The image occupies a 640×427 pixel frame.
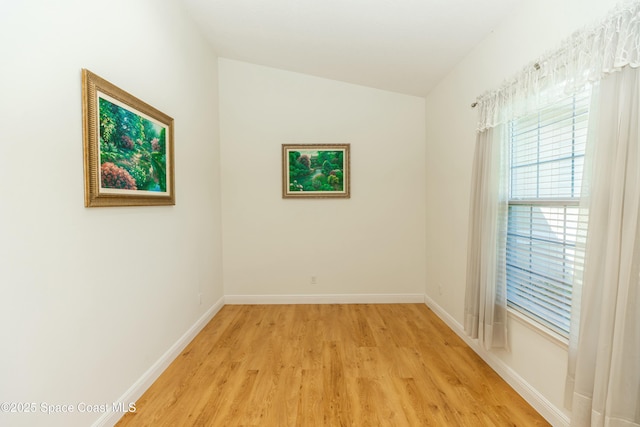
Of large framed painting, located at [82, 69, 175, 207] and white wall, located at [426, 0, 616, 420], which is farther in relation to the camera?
white wall, located at [426, 0, 616, 420]

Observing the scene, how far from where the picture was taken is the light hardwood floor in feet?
5.82

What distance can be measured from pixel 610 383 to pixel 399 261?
2599 mm

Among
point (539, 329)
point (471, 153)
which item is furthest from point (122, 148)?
point (539, 329)

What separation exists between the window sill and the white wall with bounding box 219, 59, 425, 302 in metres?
1.79

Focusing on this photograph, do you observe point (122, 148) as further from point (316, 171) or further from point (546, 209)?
point (546, 209)

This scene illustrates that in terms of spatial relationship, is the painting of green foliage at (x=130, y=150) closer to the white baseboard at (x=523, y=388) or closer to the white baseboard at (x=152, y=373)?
the white baseboard at (x=152, y=373)

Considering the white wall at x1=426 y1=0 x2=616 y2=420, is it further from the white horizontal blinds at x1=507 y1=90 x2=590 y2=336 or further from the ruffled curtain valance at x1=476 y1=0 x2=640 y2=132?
the white horizontal blinds at x1=507 y1=90 x2=590 y2=336

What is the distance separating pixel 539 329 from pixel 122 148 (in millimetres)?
2831

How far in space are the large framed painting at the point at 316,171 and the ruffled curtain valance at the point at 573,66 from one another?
180 centimetres

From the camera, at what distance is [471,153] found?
2635 mm

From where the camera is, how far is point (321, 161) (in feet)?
12.3

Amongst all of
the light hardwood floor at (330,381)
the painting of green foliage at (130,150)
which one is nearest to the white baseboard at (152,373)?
the light hardwood floor at (330,381)

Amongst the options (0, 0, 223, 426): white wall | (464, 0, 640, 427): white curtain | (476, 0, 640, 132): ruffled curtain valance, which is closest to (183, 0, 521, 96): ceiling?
(476, 0, 640, 132): ruffled curtain valance

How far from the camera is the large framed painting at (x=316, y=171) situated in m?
3.73
